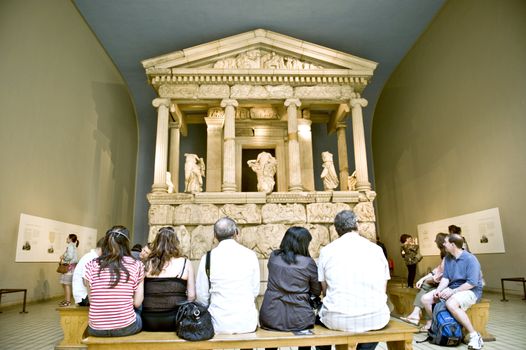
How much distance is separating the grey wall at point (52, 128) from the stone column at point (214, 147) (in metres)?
3.32

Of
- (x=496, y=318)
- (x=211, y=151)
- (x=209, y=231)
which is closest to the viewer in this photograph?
(x=496, y=318)

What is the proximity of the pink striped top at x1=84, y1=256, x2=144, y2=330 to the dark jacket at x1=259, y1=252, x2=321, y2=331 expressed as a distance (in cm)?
113

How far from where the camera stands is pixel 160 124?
9727mm

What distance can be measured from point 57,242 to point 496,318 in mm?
9154

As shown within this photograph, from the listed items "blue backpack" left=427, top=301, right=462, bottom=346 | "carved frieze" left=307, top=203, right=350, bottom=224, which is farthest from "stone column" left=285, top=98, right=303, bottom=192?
"blue backpack" left=427, top=301, right=462, bottom=346

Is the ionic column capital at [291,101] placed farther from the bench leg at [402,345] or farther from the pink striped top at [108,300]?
the pink striped top at [108,300]

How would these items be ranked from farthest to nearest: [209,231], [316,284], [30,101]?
[209,231] < [30,101] < [316,284]

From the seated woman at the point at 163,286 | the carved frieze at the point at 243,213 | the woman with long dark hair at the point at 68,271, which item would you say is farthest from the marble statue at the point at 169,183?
the seated woman at the point at 163,286

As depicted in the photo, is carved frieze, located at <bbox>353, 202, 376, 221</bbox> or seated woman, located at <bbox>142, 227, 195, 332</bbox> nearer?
seated woman, located at <bbox>142, 227, 195, 332</bbox>

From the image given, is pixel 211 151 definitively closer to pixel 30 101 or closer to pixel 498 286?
pixel 30 101

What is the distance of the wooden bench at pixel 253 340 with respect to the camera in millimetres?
2811

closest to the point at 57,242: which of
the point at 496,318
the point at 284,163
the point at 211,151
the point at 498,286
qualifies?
the point at 211,151

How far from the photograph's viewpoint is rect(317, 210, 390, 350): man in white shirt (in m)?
2.89

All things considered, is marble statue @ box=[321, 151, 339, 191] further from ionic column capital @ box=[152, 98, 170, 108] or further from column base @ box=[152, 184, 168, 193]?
ionic column capital @ box=[152, 98, 170, 108]
